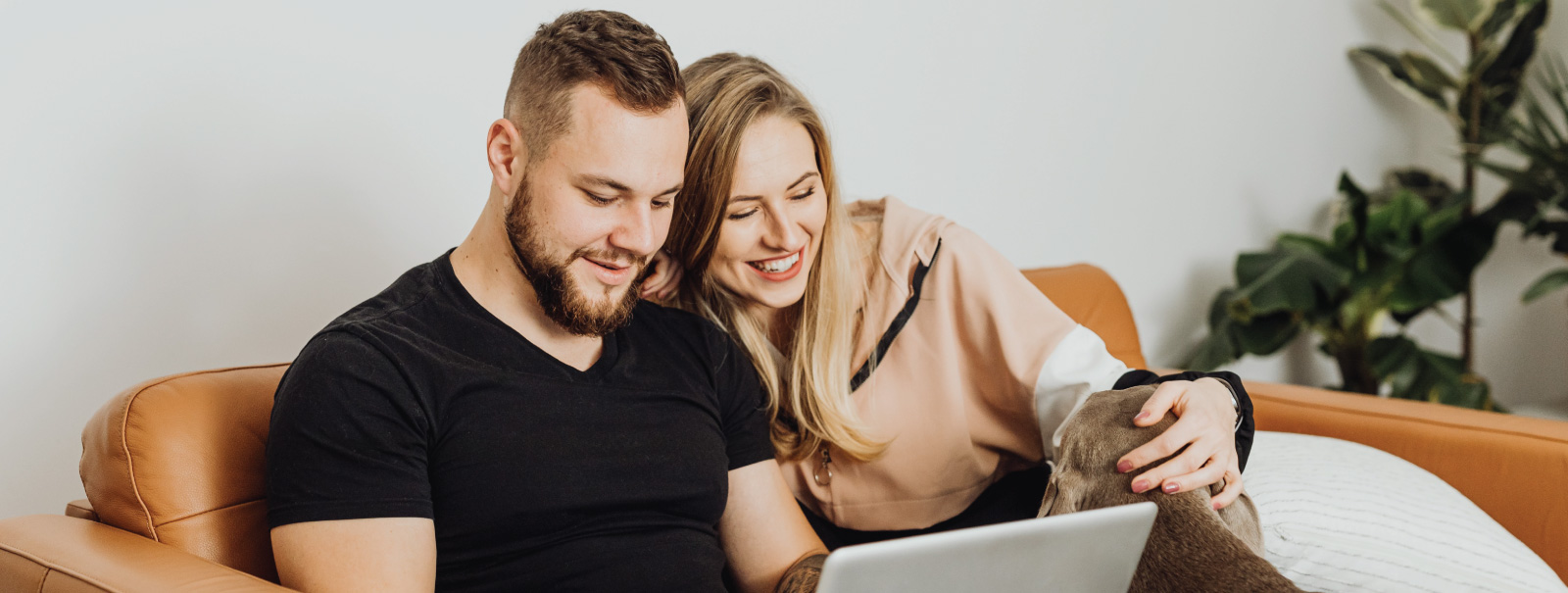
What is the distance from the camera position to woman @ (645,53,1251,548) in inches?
54.1

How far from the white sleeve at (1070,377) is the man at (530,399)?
38 centimetres

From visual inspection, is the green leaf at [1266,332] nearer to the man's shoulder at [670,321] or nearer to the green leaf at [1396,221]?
the green leaf at [1396,221]

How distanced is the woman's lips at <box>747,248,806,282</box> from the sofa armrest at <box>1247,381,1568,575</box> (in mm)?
917

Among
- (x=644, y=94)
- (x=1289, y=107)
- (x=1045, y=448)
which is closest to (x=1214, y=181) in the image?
(x=1289, y=107)

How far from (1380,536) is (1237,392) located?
0.88 ft

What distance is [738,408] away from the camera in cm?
139

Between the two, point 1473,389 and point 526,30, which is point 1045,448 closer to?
point 526,30

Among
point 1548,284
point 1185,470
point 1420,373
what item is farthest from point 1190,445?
point 1548,284

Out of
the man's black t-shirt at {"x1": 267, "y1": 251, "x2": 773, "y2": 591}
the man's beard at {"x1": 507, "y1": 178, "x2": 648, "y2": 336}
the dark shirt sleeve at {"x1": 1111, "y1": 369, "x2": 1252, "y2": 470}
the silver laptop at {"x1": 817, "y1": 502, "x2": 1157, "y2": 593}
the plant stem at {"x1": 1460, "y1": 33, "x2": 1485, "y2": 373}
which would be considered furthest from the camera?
the plant stem at {"x1": 1460, "y1": 33, "x2": 1485, "y2": 373}

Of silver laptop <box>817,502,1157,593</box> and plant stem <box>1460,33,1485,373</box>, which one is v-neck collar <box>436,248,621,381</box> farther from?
plant stem <box>1460,33,1485,373</box>

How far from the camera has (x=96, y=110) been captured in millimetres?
1307

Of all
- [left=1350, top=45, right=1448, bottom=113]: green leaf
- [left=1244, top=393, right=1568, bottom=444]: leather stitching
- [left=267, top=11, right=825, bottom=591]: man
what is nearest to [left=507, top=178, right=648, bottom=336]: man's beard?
[left=267, top=11, right=825, bottom=591]: man

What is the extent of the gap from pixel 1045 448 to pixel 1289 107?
218 centimetres

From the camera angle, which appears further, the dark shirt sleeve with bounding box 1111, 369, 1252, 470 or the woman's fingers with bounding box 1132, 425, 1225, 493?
the dark shirt sleeve with bounding box 1111, 369, 1252, 470
